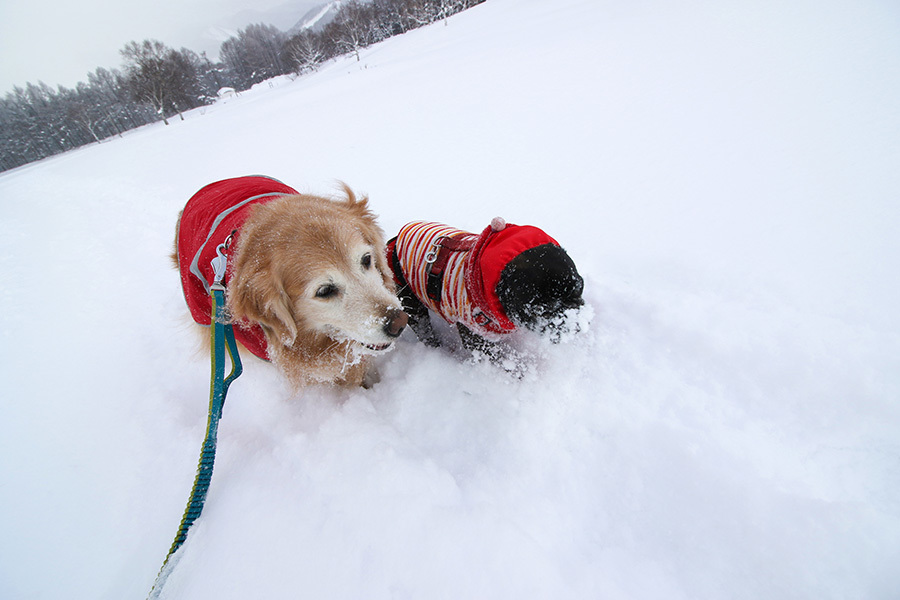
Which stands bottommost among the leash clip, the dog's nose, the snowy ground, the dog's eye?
the snowy ground

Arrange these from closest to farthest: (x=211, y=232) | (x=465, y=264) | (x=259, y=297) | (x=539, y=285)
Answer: (x=539, y=285) → (x=259, y=297) → (x=465, y=264) → (x=211, y=232)

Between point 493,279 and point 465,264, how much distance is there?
31 cm

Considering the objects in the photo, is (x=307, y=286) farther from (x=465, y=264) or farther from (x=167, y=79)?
(x=167, y=79)

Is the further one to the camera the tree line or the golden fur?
the tree line

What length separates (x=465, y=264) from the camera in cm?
194

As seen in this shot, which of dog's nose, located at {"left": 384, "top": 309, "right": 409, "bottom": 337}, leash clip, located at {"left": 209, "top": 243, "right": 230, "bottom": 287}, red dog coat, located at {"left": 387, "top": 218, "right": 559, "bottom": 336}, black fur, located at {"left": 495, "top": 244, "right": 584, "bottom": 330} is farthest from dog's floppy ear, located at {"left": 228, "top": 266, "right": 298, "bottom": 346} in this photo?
black fur, located at {"left": 495, "top": 244, "right": 584, "bottom": 330}

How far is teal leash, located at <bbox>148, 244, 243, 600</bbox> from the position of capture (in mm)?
1455

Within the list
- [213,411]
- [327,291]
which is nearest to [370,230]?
[327,291]

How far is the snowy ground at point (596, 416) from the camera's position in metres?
1.30

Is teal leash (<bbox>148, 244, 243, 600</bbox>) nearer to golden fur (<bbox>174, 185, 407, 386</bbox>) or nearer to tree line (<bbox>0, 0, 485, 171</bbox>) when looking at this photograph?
golden fur (<bbox>174, 185, 407, 386</bbox>)

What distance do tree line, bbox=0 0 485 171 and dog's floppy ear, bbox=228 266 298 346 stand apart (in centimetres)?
3891

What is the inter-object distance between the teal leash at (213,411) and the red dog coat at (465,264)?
1074 mm

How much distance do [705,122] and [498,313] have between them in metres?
3.05

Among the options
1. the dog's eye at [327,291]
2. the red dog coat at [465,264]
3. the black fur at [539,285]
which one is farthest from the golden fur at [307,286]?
the black fur at [539,285]
